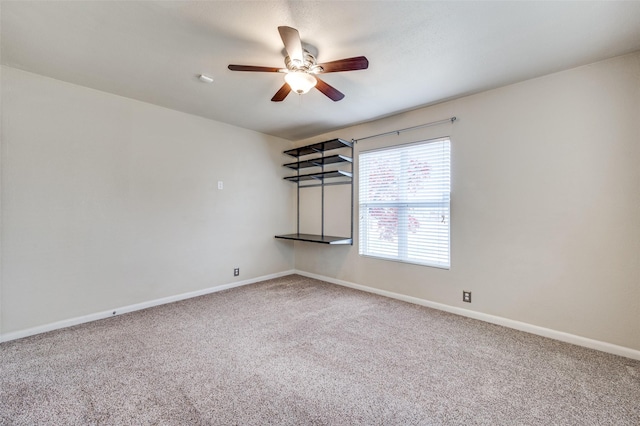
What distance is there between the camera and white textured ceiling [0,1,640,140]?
5.63 ft

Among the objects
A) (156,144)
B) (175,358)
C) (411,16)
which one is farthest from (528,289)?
(156,144)

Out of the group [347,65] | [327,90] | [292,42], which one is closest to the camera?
[292,42]

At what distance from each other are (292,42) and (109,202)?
2663 millimetres

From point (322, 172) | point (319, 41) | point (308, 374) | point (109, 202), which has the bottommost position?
point (308, 374)

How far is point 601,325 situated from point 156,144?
4.86 metres

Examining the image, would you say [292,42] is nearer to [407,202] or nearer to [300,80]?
[300,80]

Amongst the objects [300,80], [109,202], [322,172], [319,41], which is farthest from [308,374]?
[322,172]

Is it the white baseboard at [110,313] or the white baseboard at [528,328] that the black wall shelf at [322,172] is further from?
the white baseboard at [110,313]

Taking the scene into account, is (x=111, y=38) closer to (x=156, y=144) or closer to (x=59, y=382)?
(x=156, y=144)

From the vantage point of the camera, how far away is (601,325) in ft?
7.46

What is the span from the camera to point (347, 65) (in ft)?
6.26

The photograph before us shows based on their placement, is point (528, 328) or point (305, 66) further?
point (528, 328)

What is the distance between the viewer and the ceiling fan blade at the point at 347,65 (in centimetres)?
184

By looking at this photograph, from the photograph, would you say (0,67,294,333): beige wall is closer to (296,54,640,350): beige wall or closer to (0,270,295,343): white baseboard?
(0,270,295,343): white baseboard
